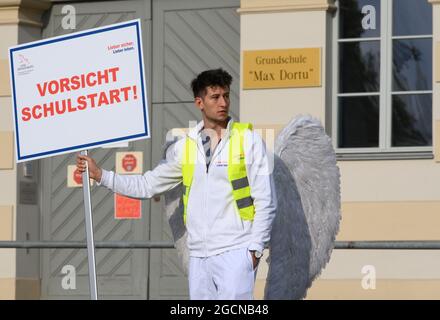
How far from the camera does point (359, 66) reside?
1452 centimetres

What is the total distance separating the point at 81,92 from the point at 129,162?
5.04 metres

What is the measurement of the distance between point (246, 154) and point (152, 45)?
5.67 metres

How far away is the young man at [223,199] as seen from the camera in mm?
9570

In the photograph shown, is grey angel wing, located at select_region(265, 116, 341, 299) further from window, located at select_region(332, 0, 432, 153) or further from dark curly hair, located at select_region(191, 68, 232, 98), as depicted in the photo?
window, located at select_region(332, 0, 432, 153)

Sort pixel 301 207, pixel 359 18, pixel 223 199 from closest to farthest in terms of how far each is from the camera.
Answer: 1. pixel 223 199
2. pixel 301 207
3. pixel 359 18

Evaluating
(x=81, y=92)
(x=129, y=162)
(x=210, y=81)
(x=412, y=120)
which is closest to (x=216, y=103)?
(x=210, y=81)

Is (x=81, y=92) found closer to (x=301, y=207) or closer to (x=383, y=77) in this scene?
(x=301, y=207)

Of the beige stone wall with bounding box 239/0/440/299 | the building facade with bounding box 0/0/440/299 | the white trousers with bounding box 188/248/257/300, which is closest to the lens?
the white trousers with bounding box 188/248/257/300

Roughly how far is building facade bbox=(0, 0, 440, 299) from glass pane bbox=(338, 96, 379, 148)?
11 mm

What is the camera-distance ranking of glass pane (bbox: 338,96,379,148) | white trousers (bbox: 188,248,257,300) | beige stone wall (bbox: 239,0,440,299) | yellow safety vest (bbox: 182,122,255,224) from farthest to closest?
glass pane (bbox: 338,96,379,148) < beige stone wall (bbox: 239,0,440,299) < yellow safety vest (bbox: 182,122,255,224) < white trousers (bbox: 188,248,257,300)

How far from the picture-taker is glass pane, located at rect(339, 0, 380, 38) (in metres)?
14.4

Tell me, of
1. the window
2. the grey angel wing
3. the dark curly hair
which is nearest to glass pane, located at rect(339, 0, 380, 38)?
the window

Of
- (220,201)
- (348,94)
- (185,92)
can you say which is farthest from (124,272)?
(220,201)
